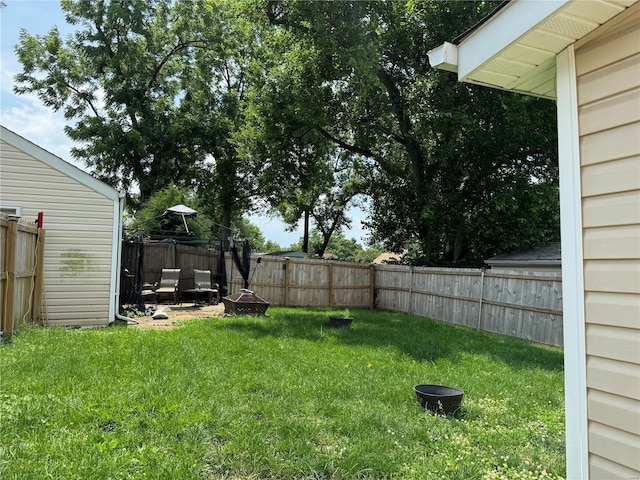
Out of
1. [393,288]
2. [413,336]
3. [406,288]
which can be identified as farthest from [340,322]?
[393,288]

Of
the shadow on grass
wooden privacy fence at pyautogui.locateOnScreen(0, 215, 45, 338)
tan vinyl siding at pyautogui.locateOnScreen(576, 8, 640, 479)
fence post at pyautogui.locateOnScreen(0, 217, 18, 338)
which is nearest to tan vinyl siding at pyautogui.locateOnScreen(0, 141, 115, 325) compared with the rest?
wooden privacy fence at pyautogui.locateOnScreen(0, 215, 45, 338)

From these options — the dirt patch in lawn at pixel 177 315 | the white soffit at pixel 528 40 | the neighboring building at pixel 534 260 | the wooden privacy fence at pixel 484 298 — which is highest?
the white soffit at pixel 528 40

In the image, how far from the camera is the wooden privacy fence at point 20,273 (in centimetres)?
550

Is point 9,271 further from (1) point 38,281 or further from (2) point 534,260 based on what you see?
(2) point 534,260

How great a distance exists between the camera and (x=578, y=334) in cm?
198

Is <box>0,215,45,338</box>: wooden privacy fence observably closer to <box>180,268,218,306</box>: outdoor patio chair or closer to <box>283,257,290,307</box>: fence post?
<box>180,268,218,306</box>: outdoor patio chair

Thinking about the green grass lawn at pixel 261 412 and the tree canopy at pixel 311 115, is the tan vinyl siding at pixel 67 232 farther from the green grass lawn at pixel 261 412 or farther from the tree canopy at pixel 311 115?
the tree canopy at pixel 311 115

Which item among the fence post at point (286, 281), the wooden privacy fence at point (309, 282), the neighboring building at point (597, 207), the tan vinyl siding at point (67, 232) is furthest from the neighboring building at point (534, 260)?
the tan vinyl siding at point (67, 232)

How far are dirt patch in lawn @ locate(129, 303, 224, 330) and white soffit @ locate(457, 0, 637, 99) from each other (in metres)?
6.90

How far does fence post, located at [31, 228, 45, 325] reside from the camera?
7.22 m

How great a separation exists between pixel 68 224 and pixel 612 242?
8375 mm

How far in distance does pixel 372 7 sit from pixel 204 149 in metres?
11.1

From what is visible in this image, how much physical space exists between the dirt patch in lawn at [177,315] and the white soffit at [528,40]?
271 inches

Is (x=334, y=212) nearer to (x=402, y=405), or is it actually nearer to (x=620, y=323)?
(x=402, y=405)
